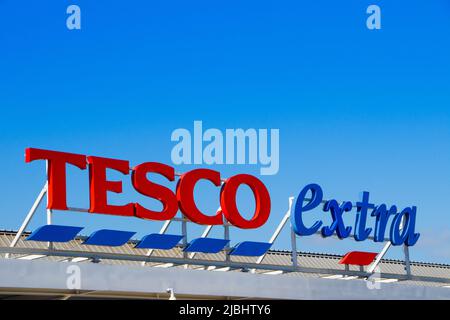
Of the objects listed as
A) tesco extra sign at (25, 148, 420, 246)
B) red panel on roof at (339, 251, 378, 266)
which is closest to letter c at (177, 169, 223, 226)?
tesco extra sign at (25, 148, 420, 246)

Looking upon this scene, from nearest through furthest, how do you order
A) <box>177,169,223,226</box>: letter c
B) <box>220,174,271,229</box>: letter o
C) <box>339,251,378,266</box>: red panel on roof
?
<box>177,169,223,226</box>: letter c, <box>220,174,271,229</box>: letter o, <box>339,251,378,266</box>: red panel on roof

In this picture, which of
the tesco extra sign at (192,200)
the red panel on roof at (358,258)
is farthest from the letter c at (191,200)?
the red panel on roof at (358,258)

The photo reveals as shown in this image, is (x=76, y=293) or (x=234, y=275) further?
(x=234, y=275)

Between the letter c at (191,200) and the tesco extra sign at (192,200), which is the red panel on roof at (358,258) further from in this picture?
the letter c at (191,200)

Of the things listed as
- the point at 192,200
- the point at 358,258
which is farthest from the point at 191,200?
the point at 358,258

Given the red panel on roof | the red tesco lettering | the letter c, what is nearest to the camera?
the red tesco lettering

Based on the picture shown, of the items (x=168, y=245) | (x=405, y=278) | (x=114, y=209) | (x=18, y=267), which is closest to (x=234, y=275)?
(x=168, y=245)

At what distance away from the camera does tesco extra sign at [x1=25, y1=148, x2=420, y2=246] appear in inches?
1108

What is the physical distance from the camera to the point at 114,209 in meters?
29.1

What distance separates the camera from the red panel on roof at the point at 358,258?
34844 millimetres

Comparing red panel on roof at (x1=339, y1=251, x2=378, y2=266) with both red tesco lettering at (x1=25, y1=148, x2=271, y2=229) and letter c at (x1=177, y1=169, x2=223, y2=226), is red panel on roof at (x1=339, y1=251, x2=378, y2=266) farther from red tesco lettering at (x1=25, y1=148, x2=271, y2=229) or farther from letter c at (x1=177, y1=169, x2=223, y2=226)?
letter c at (x1=177, y1=169, x2=223, y2=226)

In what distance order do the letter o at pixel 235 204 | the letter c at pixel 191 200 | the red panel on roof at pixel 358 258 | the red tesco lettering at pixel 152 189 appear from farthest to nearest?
the red panel on roof at pixel 358 258
the letter o at pixel 235 204
the letter c at pixel 191 200
the red tesco lettering at pixel 152 189

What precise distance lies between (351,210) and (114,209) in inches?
459
